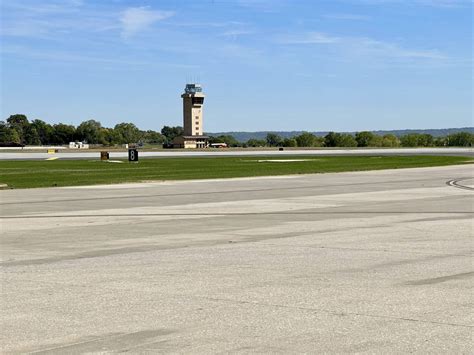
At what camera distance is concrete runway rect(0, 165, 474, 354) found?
842 centimetres

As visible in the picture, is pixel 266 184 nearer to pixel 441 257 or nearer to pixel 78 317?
pixel 441 257

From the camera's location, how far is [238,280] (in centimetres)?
1186

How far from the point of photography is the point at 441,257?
46.4 feet

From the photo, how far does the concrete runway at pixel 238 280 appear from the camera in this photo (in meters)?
8.42

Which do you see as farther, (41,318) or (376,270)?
(376,270)

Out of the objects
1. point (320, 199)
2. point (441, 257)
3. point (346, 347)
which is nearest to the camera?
point (346, 347)

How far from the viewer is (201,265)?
1340 cm

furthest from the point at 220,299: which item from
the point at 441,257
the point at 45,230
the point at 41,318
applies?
the point at 45,230

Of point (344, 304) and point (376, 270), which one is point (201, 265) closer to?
point (376, 270)

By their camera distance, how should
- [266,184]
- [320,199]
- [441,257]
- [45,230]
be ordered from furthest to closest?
[266,184]
[320,199]
[45,230]
[441,257]

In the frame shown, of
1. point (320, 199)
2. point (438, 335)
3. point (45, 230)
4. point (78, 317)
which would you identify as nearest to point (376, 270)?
point (438, 335)

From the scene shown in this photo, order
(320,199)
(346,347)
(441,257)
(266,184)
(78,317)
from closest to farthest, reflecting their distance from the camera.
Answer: (346,347), (78,317), (441,257), (320,199), (266,184)

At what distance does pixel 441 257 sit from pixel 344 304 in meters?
4.72

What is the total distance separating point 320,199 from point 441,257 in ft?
50.6
